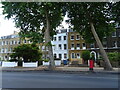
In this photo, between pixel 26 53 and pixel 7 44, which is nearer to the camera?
pixel 26 53

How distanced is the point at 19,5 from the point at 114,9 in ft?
37.4

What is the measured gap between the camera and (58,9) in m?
21.8

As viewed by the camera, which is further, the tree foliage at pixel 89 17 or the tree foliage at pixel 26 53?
the tree foliage at pixel 26 53

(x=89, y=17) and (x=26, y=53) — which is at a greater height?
(x=89, y=17)

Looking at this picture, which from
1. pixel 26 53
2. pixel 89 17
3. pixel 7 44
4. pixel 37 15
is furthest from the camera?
pixel 7 44

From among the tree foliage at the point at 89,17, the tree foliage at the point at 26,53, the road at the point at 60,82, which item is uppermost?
the tree foliage at the point at 89,17

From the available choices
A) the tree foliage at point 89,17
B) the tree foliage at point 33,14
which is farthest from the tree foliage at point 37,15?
the tree foliage at point 89,17

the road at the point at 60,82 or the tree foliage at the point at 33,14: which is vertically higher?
the tree foliage at the point at 33,14

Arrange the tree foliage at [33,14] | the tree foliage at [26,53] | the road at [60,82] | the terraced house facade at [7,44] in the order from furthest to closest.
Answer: the terraced house facade at [7,44] < the tree foliage at [26,53] < the tree foliage at [33,14] < the road at [60,82]

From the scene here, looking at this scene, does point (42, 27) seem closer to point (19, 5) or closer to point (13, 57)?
point (19, 5)

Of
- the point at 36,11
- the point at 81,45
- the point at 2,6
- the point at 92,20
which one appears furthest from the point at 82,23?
the point at 81,45

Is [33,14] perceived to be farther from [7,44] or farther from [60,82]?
[7,44]

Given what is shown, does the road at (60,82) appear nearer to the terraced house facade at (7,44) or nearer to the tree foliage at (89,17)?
the tree foliage at (89,17)

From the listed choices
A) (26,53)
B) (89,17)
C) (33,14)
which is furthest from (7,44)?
(89,17)
